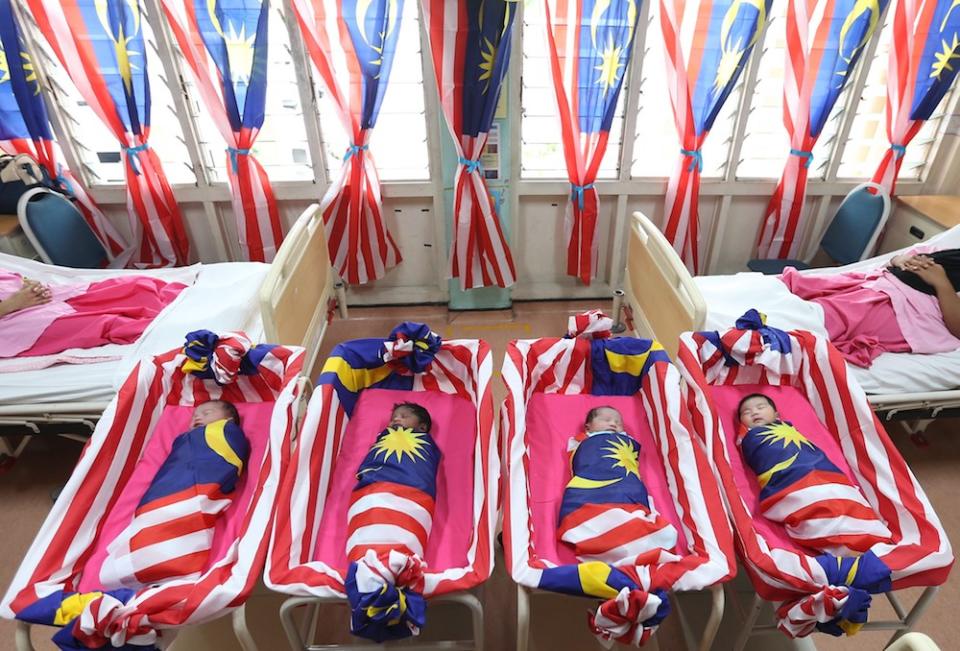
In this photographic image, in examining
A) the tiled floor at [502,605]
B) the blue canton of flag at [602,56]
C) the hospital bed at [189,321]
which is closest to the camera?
the tiled floor at [502,605]

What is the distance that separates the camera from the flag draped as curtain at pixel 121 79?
2.64 meters

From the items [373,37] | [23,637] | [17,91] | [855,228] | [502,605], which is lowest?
[502,605]

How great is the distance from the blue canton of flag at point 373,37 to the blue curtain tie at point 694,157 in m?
1.65

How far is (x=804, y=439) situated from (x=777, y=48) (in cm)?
225

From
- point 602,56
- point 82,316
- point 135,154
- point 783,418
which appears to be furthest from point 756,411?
point 135,154

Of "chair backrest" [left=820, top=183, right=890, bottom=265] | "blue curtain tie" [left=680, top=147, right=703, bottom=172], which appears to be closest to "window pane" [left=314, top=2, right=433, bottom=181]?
"blue curtain tie" [left=680, top=147, right=703, bottom=172]

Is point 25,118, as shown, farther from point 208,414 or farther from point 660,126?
point 660,126

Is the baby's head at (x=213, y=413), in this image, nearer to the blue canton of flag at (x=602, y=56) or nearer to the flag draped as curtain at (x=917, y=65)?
the blue canton of flag at (x=602, y=56)

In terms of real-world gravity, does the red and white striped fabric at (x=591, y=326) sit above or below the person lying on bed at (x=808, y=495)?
above

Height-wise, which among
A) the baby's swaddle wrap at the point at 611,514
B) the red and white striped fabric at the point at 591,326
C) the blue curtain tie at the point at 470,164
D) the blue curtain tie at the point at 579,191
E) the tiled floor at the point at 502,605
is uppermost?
the blue curtain tie at the point at 470,164

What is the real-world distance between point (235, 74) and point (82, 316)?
1371 mm

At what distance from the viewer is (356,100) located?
2.84 meters

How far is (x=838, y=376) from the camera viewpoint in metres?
1.92

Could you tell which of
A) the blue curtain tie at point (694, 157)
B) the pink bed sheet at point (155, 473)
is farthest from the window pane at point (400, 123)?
the pink bed sheet at point (155, 473)
